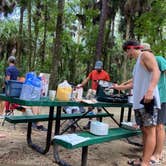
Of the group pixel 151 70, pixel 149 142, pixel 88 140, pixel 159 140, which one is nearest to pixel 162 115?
pixel 159 140

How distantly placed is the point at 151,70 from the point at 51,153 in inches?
80.1

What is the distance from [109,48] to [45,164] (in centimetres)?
2769

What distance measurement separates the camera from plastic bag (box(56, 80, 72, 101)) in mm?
5234

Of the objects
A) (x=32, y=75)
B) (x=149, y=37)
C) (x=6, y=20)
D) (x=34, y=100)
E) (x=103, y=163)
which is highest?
(x=6, y=20)

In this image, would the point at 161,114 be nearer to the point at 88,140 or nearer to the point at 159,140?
the point at 159,140

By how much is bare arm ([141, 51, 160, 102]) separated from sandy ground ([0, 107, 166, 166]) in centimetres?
131

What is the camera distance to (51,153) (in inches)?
225

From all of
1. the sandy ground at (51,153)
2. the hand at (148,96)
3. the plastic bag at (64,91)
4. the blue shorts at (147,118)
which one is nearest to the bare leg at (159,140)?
the sandy ground at (51,153)

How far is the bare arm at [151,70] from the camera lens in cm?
473

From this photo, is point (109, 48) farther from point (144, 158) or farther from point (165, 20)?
Result: point (144, 158)

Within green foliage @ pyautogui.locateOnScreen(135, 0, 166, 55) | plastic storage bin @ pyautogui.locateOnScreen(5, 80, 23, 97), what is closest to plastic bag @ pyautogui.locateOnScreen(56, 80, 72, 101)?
plastic storage bin @ pyautogui.locateOnScreen(5, 80, 23, 97)

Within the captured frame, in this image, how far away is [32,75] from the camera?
483 cm

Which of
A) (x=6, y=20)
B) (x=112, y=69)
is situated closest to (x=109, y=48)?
(x=112, y=69)

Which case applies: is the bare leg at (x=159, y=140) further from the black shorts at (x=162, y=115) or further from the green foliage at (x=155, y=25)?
the green foliage at (x=155, y=25)
